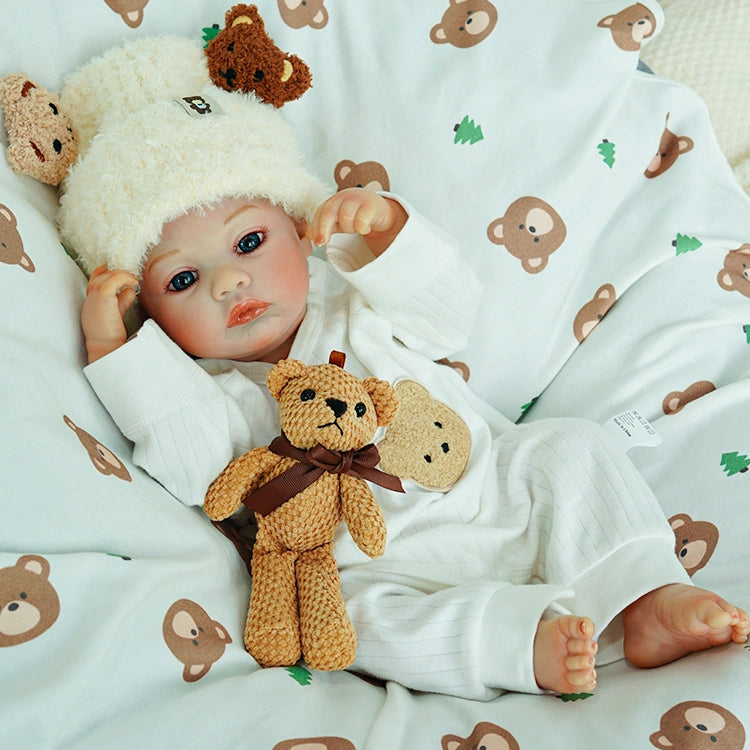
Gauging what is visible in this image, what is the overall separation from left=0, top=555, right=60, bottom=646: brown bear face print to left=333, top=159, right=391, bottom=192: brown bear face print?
0.82 metres

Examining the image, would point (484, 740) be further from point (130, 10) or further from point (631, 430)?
point (130, 10)

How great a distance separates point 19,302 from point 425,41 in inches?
32.3

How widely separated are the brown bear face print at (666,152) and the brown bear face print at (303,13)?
619mm

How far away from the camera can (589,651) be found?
868 millimetres

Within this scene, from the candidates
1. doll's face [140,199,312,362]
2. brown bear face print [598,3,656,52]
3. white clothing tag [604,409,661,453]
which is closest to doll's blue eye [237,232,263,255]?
doll's face [140,199,312,362]

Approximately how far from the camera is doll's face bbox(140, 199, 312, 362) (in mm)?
1082

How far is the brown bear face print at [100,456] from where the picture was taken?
914 millimetres

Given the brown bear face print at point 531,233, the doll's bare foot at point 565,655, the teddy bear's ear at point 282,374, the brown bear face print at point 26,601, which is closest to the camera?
the brown bear face print at point 26,601

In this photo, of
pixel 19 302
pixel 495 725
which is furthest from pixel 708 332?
pixel 19 302

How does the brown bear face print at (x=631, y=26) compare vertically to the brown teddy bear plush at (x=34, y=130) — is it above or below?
above

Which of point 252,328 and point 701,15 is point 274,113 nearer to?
point 252,328

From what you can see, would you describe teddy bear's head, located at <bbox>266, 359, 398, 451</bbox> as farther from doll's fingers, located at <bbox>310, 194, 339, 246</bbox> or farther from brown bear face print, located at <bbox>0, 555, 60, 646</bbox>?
brown bear face print, located at <bbox>0, 555, 60, 646</bbox>

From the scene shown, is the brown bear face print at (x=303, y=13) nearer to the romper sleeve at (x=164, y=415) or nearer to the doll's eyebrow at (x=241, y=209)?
the doll's eyebrow at (x=241, y=209)

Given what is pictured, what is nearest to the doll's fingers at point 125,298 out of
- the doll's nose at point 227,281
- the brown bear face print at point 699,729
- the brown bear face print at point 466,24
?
the doll's nose at point 227,281
